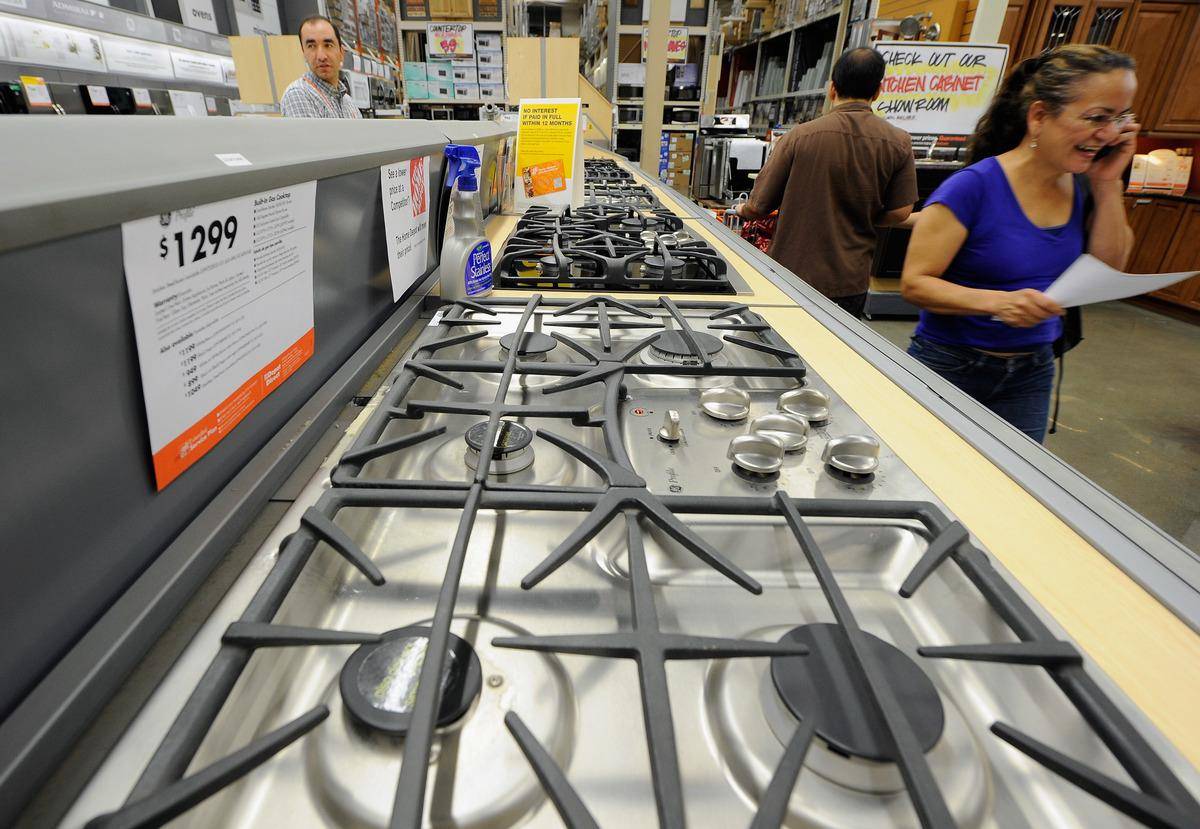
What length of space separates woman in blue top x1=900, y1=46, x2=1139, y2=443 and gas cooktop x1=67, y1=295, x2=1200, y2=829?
0.99 m

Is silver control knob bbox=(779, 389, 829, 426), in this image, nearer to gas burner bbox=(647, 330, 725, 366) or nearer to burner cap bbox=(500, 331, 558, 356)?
gas burner bbox=(647, 330, 725, 366)

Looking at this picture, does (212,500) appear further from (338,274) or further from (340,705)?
(338,274)

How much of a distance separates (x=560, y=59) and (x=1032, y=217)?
3.70 metres

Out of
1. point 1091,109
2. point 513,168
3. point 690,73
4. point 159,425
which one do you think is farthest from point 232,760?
point 690,73

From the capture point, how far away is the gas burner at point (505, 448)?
54 centimetres

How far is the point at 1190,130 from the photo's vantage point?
13.8 feet

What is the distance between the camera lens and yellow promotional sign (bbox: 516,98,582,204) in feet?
5.27

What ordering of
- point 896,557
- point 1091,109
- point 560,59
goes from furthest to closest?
point 560,59
point 1091,109
point 896,557

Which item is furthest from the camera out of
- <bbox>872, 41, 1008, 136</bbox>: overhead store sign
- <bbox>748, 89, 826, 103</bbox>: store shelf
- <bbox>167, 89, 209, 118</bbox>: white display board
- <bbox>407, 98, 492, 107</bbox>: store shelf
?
<bbox>167, 89, 209, 118</bbox>: white display board

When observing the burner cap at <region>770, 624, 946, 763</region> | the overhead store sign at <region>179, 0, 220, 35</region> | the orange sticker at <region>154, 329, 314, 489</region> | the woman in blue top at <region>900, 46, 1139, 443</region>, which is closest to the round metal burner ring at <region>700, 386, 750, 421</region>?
the burner cap at <region>770, 624, 946, 763</region>

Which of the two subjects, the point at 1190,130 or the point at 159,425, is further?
the point at 1190,130

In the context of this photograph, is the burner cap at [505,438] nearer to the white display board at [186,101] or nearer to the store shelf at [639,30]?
the store shelf at [639,30]

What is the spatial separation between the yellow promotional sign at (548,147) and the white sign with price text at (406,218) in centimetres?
77

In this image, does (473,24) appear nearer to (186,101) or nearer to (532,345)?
(186,101)
